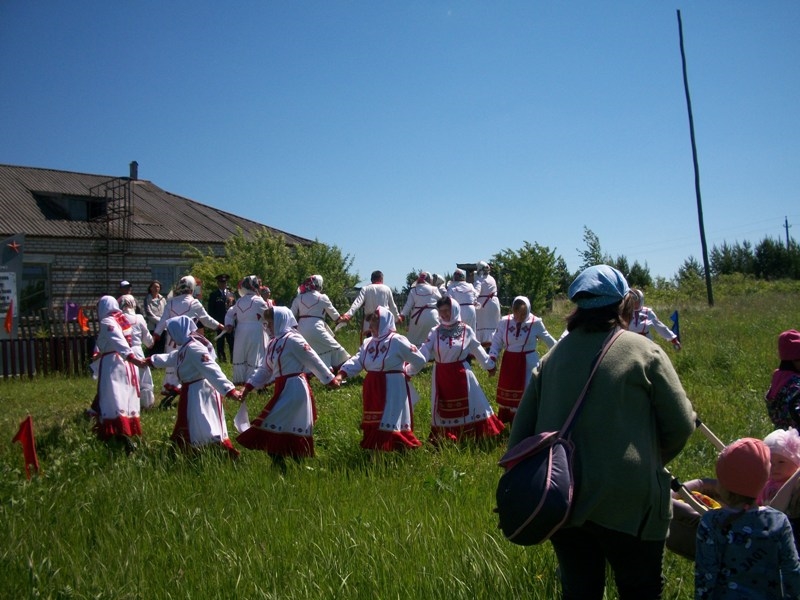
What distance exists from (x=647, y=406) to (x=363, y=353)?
527 cm

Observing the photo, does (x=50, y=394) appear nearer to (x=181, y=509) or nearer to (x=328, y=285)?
(x=181, y=509)

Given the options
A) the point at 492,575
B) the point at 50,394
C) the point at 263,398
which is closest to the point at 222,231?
the point at 50,394

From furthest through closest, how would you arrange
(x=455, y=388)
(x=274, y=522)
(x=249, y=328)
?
(x=249, y=328)
(x=455, y=388)
(x=274, y=522)

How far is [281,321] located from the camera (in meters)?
7.73

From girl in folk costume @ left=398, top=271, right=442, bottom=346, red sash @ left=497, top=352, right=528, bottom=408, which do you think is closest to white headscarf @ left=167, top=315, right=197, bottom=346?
red sash @ left=497, top=352, right=528, bottom=408

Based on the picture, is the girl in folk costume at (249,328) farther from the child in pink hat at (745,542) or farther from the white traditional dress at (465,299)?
the child in pink hat at (745,542)

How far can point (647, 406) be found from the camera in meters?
3.08

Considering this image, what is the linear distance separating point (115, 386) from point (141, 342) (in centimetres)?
270

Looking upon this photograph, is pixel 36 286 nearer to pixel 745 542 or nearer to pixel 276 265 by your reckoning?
pixel 276 265

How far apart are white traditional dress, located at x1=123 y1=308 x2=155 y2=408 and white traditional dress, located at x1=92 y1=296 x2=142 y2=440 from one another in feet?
3.11

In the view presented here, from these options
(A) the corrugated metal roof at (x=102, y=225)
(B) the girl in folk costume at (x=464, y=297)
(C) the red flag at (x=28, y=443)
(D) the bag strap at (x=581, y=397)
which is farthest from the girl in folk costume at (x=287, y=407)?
(A) the corrugated metal roof at (x=102, y=225)

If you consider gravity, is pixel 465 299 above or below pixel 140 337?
above

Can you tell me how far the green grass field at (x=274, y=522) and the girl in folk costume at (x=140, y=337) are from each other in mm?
1829

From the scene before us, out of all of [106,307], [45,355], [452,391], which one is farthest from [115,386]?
[45,355]
